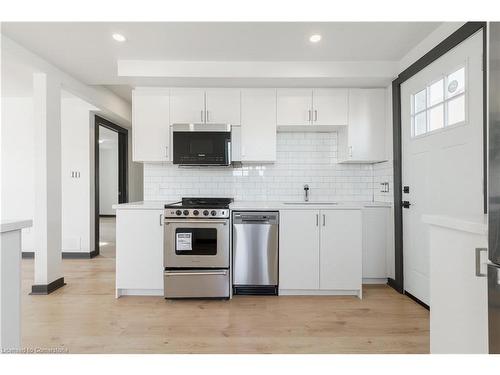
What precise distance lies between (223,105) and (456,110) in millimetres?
2231

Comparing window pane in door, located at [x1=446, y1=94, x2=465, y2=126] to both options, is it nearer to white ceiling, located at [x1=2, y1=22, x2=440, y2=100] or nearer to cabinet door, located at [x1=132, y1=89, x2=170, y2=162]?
white ceiling, located at [x1=2, y1=22, x2=440, y2=100]

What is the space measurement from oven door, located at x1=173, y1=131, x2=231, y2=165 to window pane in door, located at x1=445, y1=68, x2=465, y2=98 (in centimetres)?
206

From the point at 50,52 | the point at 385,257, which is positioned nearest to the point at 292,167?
the point at 385,257

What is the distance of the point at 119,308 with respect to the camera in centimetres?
263

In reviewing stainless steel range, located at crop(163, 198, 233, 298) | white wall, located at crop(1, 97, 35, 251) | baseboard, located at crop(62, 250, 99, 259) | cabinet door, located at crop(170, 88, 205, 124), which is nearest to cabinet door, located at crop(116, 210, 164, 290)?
stainless steel range, located at crop(163, 198, 233, 298)

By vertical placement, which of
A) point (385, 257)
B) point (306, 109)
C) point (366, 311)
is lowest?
point (366, 311)

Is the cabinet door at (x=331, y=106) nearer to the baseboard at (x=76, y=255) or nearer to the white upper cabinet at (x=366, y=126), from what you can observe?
the white upper cabinet at (x=366, y=126)

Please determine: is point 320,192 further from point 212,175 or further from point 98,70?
point 98,70

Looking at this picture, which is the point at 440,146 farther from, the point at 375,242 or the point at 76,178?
the point at 76,178

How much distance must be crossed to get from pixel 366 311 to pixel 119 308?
2282 millimetres

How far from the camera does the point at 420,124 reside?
108 inches

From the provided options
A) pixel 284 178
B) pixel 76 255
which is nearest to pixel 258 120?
pixel 284 178

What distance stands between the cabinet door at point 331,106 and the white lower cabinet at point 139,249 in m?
2.10

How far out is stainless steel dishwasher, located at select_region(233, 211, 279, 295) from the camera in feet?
9.29
